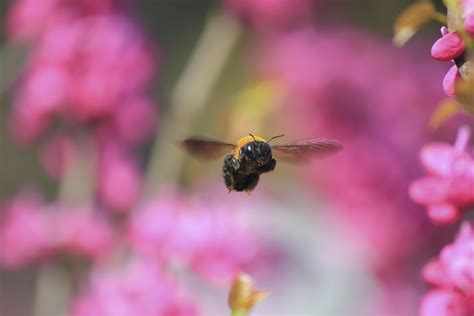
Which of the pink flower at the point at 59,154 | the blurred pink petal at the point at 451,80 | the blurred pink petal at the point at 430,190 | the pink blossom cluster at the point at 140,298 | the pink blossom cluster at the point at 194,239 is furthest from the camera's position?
the pink flower at the point at 59,154

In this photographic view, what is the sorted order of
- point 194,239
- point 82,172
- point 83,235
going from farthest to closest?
point 82,172, point 83,235, point 194,239

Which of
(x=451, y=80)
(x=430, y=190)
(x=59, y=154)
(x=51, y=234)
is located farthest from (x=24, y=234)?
(x=451, y=80)

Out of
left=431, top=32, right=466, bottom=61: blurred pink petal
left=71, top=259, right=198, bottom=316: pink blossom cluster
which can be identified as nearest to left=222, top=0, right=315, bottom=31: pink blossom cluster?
left=71, top=259, right=198, bottom=316: pink blossom cluster

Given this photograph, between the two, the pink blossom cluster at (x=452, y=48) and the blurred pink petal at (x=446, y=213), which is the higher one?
the pink blossom cluster at (x=452, y=48)

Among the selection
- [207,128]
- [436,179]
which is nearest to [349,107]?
[436,179]

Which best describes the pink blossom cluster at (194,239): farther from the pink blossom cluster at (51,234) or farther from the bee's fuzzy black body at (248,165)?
the bee's fuzzy black body at (248,165)

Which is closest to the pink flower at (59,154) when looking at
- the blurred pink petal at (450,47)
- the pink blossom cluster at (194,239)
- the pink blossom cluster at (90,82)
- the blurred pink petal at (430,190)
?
the pink blossom cluster at (90,82)

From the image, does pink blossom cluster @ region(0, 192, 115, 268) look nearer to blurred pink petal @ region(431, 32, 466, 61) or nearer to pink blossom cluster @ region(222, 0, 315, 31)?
pink blossom cluster @ region(222, 0, 315, 31)

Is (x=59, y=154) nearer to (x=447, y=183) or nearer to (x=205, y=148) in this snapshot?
(x=205, y=148)
